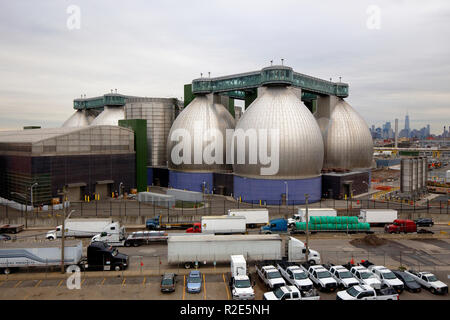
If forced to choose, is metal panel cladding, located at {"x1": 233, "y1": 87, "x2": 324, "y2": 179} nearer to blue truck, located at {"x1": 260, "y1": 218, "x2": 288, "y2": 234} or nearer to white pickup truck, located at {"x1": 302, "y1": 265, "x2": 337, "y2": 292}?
blue truck, located at {"x1": 260, "y1": 218, "x2": 288, "y2": 234}

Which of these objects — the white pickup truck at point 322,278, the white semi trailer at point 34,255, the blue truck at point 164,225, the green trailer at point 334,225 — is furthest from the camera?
the blue truck at point 164,225

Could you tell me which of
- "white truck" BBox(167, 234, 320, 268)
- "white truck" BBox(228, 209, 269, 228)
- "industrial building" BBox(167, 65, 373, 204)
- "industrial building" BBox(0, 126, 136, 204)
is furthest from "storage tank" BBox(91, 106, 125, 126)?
"white truck" BBox(167, 234, 320, 268)

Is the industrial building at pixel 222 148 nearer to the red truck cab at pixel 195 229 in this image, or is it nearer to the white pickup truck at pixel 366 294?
the red truck cab at pixel 195 229

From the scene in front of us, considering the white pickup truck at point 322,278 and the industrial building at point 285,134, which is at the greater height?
the industrial building at point 285,134

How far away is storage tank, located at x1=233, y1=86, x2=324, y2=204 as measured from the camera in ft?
216

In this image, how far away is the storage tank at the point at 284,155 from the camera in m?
65.8

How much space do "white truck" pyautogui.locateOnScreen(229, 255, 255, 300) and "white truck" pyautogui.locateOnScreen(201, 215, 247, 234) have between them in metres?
14.4

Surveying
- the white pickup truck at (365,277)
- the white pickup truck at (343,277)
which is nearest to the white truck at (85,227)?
the white pickup truck at (343,277)

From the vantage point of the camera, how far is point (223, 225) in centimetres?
4569

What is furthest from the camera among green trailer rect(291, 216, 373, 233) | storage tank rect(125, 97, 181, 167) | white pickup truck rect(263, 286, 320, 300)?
storage tank rect(125, 97, 181, 167)

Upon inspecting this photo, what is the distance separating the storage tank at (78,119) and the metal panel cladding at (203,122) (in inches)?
2701

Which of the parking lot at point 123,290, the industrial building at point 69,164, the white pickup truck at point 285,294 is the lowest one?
the parking lot at point 123,290

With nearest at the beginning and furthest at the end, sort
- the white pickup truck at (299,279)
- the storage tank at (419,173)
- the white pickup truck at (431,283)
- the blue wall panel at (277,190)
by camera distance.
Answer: the white pickup truck at (299,279), the white pickup truck at (431,283), the blue wall panel at (277,190), the storage tank at (419,173)

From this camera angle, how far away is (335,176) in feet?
236
